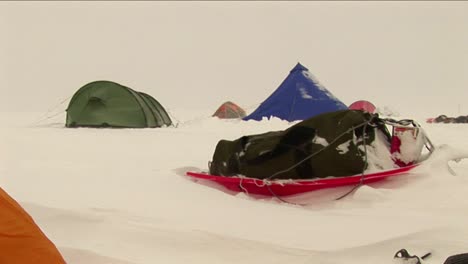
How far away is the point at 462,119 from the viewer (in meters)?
9.50

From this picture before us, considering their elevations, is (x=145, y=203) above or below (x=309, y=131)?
below

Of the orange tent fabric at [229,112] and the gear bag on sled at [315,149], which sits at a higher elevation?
the gear bag on sled at [315,149]

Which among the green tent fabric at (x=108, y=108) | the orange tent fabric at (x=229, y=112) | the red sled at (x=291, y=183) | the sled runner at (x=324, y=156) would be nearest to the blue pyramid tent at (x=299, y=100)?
the green tent fabric at (x=108, y=108)

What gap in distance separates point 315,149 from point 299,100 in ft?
20.4

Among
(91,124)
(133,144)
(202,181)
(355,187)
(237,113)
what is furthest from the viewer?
(237,113)

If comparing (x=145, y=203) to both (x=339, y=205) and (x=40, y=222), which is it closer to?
(x=40, y=222)

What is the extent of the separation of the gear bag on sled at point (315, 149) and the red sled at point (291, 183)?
7 cm

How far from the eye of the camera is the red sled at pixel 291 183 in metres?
2.78

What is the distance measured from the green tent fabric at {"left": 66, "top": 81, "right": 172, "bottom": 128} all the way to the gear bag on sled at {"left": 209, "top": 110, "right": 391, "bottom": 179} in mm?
5048

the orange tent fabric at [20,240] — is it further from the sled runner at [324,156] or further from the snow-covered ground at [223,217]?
the sled runner at [324,156]

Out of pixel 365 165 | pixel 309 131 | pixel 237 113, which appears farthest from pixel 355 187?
pixel 237 113

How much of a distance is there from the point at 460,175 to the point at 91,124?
20.2 feet

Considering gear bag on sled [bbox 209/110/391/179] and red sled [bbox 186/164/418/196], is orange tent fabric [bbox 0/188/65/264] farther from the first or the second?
gear bag on sled [bbox 209/110/391/179]

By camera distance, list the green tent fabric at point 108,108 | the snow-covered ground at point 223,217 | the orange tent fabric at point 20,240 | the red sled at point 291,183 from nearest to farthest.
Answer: the orange tent fabric at point 20,240
the snow-covered ground at point 223,217
the red sled at point 291,183
the green tent fabric at point 108,108
